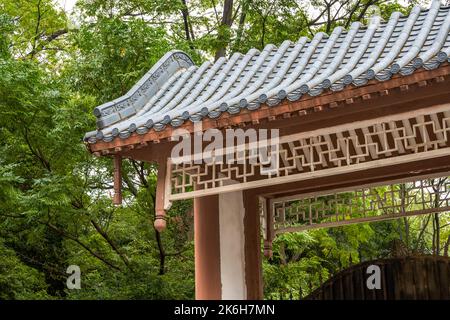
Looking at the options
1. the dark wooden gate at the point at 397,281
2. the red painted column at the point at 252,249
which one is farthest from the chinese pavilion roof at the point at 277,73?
the dark wooden gate at the point at 397,281

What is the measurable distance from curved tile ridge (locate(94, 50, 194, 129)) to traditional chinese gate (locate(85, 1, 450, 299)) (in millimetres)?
15

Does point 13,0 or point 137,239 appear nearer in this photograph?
point 137,239

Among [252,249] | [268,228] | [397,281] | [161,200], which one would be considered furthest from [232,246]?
[397,281]

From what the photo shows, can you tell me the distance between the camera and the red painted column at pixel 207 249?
7305 millimetres

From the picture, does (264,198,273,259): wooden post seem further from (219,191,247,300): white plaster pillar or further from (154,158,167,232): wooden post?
(154,158,167,232): wooden post

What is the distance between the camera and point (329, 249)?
1378cm

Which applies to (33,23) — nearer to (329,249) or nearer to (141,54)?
(141,54)

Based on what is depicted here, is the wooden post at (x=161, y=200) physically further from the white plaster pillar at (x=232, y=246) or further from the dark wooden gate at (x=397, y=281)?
the dark wooden gate at (x=397, y=281)

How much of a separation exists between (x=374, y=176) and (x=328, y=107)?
6.71 feet

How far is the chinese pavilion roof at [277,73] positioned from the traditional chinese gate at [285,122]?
0.05ft

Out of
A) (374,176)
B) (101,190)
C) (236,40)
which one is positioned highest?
(236,40)

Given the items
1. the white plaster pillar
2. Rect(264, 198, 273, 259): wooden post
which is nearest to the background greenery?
Rect(264, 198, 273, 259): wooden post

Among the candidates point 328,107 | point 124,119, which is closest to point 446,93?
point 328,107
